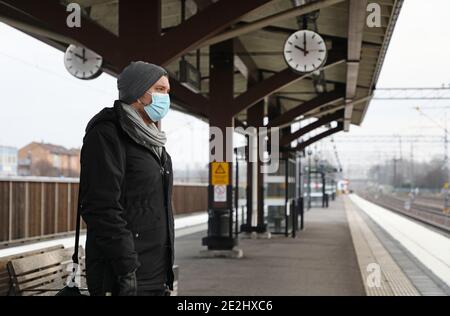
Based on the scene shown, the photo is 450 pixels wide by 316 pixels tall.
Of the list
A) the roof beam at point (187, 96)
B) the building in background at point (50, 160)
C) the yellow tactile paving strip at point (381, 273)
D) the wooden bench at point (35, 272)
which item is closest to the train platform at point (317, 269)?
the yellow tactile paving strip at point (381, 273)

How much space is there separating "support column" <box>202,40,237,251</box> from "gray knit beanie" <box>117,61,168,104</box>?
9623 mm

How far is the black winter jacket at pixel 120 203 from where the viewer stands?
2.39m

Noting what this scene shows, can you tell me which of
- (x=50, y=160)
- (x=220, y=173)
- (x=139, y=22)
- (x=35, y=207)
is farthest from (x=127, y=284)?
(x=50, y=160)

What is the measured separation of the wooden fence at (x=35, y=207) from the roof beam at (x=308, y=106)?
5596 millimetres

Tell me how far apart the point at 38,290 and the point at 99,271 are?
246 centimetres

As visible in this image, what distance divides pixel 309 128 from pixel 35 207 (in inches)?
366

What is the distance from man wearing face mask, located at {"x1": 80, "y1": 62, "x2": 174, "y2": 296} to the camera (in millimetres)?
2404

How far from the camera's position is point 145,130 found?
8.57ft

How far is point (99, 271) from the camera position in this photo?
8.26 ft

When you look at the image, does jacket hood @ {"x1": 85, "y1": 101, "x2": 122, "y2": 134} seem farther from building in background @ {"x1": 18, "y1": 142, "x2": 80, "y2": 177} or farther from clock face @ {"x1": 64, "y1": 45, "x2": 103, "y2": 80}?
building in background @ {"x1": 18, "y1": 142, "x2": 80, "y2": 177}

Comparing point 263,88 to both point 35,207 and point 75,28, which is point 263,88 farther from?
point 35,207

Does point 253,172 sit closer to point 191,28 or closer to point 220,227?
point 220,227

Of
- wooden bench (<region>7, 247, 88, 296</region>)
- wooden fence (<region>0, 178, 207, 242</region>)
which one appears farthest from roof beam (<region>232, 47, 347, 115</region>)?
wooden bench (<region>7, 247, 88, 296</region>)
